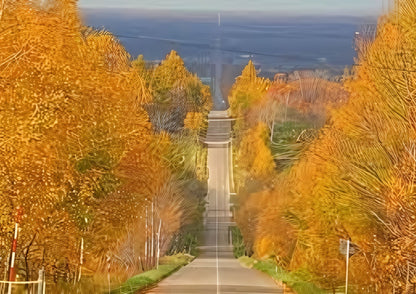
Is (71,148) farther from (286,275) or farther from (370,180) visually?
(286,275)

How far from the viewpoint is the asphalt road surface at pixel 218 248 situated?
60.1 feet

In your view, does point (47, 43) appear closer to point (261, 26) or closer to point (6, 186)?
point (6, 186)

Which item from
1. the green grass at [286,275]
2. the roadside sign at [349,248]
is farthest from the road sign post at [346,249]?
the green grass at [286,275]

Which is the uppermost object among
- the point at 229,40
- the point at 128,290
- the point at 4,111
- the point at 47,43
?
the point at 229,40

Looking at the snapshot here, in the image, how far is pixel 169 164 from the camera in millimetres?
18875

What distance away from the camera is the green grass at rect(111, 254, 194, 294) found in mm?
16625

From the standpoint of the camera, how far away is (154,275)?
17.8m

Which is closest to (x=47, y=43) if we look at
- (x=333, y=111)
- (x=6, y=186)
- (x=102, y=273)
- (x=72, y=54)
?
(x=72, y=54)

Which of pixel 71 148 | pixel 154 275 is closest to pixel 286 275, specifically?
pixel 154 275

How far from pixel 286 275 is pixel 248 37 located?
14.2 feet

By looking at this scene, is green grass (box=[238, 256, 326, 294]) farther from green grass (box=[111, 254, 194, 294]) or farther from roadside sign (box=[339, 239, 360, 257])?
green grass (box=[111, 254, 194, 294])

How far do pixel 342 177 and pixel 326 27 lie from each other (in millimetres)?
3914

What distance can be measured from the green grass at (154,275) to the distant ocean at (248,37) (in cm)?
339

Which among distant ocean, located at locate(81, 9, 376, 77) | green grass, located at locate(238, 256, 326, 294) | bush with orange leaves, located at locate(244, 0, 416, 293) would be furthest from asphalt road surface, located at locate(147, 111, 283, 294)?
distant ocean, located at locate(81, 9, 376, 77)
